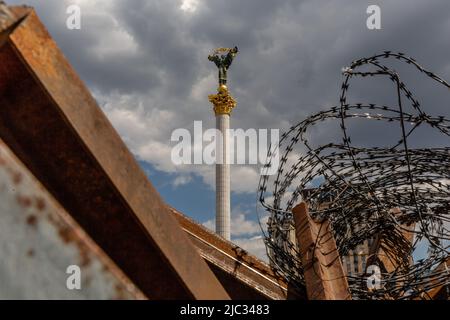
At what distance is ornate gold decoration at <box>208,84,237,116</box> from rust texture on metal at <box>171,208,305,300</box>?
28.1 metres

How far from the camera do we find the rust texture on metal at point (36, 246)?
1609 millimetres

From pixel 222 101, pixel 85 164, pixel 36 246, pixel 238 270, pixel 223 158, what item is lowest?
pixel 36 246

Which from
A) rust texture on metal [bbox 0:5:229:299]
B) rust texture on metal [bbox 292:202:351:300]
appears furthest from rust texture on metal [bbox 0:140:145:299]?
rust texture on metal [bbox 292:202:351:300]

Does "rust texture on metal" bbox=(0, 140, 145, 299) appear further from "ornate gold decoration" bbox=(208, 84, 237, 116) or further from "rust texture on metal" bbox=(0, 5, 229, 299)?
"ornate gold decoration" bbox=(208, 84, 237, 116)

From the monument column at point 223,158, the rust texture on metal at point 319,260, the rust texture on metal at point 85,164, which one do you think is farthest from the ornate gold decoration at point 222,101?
the rust texture on metal at point 85,164

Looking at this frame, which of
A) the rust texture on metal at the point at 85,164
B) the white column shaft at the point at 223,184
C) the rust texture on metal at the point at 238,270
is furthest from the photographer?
the white column shaft at the point at 223,184

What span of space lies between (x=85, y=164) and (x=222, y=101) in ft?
103

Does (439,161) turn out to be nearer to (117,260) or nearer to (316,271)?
(316,271)

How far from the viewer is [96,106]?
1891 millimetres

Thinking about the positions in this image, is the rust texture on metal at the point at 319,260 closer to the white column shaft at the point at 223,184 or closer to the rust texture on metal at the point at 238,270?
the rust texture on metal at the point at 238,270

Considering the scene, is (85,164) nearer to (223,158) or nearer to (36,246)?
(36,246)

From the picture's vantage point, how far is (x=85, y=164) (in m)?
1.90

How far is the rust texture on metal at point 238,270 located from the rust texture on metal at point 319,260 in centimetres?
33

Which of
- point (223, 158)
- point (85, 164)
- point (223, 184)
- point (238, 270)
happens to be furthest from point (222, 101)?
point (85, 164)
